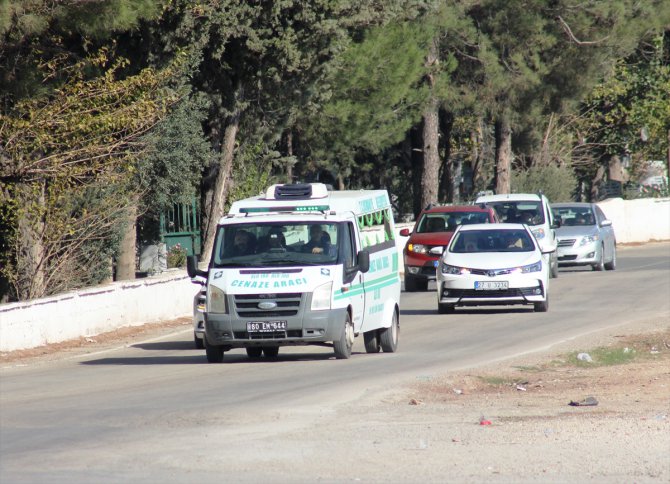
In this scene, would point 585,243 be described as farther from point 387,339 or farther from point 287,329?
point 287,329

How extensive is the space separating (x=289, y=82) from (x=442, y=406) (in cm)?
1945

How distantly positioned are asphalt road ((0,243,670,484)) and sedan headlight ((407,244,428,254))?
14.2ft

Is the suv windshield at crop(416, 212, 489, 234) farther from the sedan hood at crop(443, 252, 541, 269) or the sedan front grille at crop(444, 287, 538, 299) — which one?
the sedan front grille at crop(444, 287, 538, 299)

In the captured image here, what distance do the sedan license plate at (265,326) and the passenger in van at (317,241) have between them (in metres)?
1.06

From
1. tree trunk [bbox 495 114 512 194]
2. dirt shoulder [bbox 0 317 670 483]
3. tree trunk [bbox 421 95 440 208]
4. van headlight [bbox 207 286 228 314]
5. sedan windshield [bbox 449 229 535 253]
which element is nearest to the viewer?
dirt shoulder [bbox 0 317 670 483]

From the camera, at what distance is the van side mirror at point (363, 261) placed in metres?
16.9

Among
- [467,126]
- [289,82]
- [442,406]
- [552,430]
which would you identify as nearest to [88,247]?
[289,82]

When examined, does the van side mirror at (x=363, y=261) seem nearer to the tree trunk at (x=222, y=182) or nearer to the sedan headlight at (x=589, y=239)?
the tree trunk at (x=222, y=182)

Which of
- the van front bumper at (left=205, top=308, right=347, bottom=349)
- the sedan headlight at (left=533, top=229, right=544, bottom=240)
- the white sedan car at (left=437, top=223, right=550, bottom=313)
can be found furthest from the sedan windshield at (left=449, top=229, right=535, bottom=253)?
the van front bumper at (left=205, top=308, right=347, bottom=349)

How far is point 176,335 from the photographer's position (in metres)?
23.0

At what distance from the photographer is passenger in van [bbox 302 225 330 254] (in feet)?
55.6

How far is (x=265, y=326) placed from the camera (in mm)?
16516

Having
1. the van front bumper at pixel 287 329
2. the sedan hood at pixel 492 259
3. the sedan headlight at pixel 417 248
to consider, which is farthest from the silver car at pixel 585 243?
the van front bumper at pixel 287 329

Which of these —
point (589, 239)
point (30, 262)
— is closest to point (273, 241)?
point (30, 262)
